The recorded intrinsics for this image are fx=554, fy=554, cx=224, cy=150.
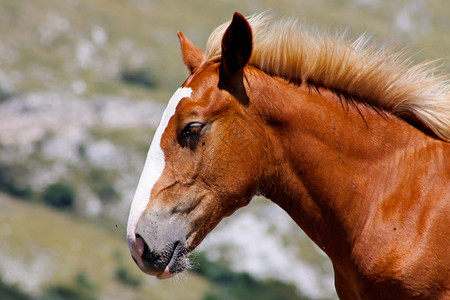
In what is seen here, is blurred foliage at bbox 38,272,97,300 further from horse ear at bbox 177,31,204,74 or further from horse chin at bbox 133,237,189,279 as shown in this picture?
horse chin at bbox 133,237,189,279

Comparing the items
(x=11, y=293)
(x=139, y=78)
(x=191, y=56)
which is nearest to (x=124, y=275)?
(x=11, y=293)

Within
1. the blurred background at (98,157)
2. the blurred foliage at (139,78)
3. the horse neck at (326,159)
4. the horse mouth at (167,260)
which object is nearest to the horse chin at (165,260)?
the horse mouth at (167,260)

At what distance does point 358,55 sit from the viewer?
4258 mm

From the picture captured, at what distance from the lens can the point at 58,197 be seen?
84375mm

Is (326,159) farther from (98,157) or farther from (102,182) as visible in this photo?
(98,157)

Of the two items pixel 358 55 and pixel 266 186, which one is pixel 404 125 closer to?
pixel 358 55

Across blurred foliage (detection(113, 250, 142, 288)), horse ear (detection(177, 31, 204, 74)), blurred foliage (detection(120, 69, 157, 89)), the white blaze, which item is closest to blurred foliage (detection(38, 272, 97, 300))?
blurred foliage (detection(113, 250, 142, 288))

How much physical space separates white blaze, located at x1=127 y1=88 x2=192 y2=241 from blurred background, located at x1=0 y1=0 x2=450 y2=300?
52.2 m

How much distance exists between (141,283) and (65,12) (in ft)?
234

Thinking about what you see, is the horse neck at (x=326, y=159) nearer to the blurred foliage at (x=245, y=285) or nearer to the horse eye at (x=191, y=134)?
the horse eye at (x=191, y=134)

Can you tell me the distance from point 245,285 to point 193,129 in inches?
3103

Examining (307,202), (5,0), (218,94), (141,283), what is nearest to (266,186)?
(307,202)

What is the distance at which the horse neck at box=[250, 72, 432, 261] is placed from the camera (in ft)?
13.5

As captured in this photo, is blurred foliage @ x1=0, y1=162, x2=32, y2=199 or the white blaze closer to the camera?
the white blaze
